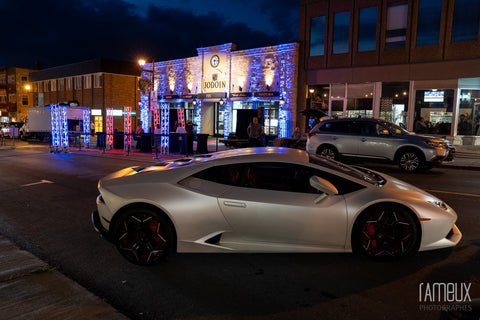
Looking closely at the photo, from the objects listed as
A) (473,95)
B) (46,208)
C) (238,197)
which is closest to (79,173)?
(46,208)

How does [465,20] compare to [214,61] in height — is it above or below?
above

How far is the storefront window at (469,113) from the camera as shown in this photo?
18822 mm

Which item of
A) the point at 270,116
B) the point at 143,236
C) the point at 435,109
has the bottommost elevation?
the point at 143,236

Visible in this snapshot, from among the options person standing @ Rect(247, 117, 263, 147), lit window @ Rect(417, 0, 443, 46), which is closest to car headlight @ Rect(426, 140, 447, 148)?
person standing @ Rect(247, 117, 263, 147)

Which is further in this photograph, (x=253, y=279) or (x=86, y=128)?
(x=86, y=128)

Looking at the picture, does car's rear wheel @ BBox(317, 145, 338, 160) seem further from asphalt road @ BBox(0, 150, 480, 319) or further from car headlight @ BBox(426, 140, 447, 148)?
asphalt road @ BBox(0, 150, 480, 319)

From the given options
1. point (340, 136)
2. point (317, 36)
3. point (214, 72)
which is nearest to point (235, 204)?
point (340, 136)

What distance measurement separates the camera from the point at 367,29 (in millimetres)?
21297

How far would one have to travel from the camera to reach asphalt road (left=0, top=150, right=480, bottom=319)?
3236 millimetres

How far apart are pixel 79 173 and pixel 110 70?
33416mm

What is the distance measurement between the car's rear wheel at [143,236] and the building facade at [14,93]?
77.2m

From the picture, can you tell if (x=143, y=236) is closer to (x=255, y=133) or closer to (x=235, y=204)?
(x=235, y=204)

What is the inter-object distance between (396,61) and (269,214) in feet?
64.9

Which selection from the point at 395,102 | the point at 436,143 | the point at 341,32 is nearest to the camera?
the point at 436,143
